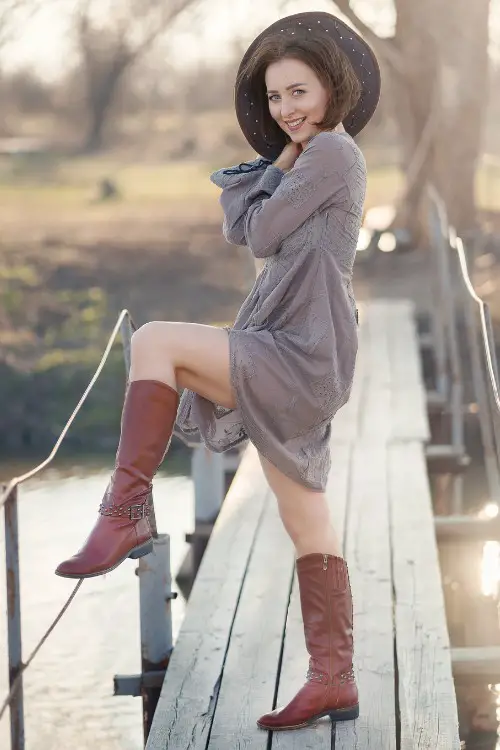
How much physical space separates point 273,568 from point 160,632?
0.54 m

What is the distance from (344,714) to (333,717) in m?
0.02

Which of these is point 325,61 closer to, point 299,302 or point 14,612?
point 299,302

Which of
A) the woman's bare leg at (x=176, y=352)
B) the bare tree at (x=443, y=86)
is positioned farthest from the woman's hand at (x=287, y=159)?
the bare tree at (x=443, y=86)

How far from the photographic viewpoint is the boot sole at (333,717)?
2914 mm

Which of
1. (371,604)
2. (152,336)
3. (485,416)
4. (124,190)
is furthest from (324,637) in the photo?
(124,190)

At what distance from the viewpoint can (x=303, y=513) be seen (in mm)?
2822

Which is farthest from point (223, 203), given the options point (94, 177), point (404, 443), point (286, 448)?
point (94, 177)

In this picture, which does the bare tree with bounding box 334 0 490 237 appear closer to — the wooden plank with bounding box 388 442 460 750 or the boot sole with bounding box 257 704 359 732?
the wooden plank with bounding box 388 442 460 750

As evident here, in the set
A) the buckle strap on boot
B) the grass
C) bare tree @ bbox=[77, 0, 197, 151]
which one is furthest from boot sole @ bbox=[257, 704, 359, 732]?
bare tree @ bbox=[77, 0, 197, 151]

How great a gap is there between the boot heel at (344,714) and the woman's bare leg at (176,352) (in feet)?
2.54

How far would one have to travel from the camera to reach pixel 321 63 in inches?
105

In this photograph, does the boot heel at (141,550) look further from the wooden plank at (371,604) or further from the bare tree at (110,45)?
the bare tree at (110,45)

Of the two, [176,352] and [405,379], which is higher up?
[405,379]

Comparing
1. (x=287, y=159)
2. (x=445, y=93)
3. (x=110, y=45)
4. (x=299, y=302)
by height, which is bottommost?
(x=299, y=302)
